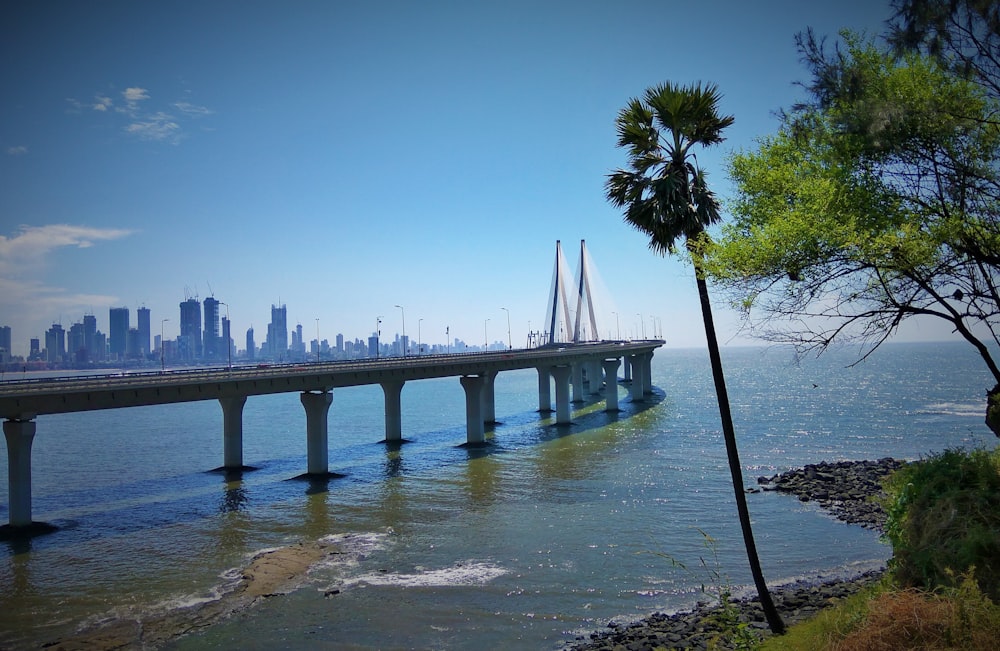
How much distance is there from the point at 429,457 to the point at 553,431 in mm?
18807

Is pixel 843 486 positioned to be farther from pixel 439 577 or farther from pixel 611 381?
pixel 611 381

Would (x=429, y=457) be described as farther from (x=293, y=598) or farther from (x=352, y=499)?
(x=293, y=598)

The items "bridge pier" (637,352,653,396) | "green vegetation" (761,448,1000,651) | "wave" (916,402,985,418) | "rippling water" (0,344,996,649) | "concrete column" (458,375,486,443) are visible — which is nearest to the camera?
"green vegetation" (761,448,1000,651)

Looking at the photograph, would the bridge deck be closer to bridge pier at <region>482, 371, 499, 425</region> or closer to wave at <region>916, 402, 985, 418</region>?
bridge pier at <region>482, 371, 499, 425</region>

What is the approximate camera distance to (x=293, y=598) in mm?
23172

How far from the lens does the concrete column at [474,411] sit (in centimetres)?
6125

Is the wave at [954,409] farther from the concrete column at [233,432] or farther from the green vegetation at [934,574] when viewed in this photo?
the concrete column at [233,432]

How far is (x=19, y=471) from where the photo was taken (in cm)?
3422

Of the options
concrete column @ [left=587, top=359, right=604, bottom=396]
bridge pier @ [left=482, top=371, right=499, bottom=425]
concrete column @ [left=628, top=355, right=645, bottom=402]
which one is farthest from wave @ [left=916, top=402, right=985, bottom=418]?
concrete column @ [left=587, top=359, right=604, bottom=396]

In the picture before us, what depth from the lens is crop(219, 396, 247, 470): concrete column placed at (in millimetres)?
50688

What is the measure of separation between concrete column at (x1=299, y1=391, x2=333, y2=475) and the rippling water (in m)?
2.05

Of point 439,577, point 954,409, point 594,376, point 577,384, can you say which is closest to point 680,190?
point 439,577

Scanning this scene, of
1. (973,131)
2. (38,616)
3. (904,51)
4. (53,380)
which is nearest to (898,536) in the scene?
(973,131)

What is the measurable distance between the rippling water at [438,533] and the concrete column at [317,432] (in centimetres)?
205
